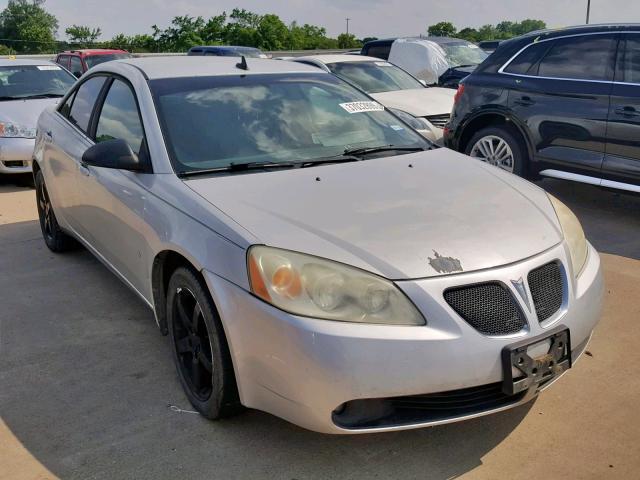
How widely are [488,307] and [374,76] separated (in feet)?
25.7

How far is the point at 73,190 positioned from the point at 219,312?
2.32m

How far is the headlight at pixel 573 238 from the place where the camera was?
9.82 feet

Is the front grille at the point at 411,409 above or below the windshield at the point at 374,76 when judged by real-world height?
below

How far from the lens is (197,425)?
120 inches

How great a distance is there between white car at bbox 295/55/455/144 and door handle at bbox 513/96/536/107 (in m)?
1.76

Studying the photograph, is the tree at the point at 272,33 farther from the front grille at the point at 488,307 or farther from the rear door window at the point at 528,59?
the front grille at the point at 488,307

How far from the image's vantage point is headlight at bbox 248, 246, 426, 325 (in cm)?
249

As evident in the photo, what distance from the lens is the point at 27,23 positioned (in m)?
78.5

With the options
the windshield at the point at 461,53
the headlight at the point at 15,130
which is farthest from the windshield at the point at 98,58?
the headlight at the point at 15,130

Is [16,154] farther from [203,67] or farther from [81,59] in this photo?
[81,59]

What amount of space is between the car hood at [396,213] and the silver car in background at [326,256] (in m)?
0.01

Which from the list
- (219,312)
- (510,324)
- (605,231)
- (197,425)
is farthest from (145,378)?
(605,231)

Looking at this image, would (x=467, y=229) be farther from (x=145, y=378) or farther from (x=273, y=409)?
(x=145, y=378)

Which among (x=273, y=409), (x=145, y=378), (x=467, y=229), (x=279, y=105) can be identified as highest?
(x=279, y=105)
